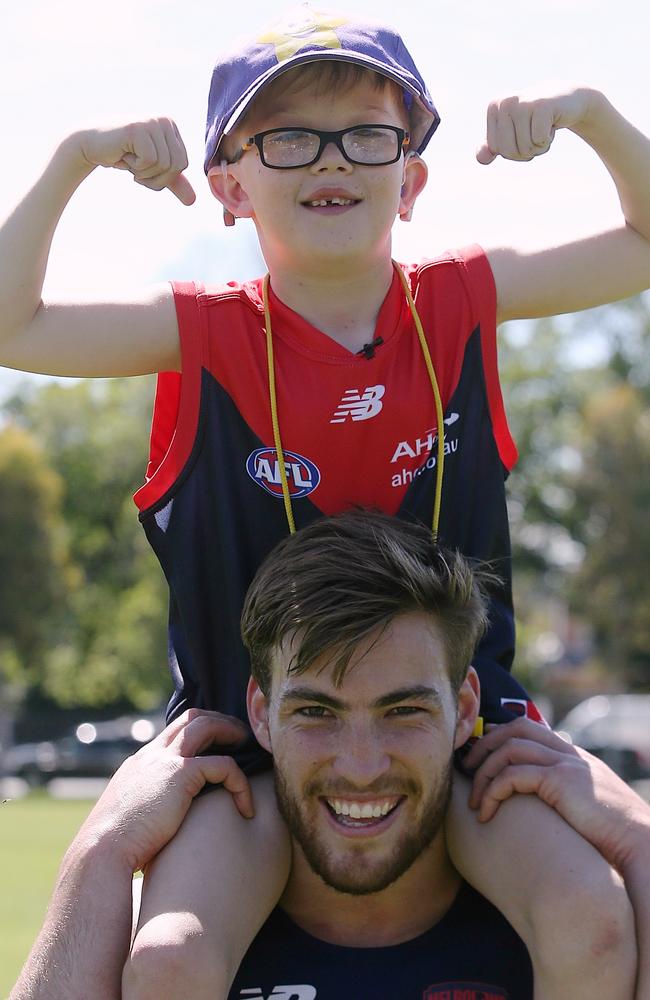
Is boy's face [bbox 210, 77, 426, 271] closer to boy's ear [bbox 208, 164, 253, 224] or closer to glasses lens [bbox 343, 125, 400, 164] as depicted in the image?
glasses lens [bbox 343, 125, 400, 164]

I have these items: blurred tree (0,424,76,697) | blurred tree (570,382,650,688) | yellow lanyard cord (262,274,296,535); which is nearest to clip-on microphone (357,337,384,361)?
yellow lanyard cord (262,274,296,535)

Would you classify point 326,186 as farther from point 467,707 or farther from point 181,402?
point 467,707

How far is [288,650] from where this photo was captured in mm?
3613

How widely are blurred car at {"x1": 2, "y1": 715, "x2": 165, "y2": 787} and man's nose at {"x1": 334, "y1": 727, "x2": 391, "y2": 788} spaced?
2893 centimetres

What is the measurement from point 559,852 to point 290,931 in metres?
0.84

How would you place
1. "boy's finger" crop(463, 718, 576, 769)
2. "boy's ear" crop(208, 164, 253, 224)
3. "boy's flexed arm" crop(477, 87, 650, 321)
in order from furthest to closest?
"boy's ear" crop(208, 164, 253, 224), "boy's finger" crop(463, 718, 576, 769), "boy's flexed arm" crop(477, 87, 650, 321)

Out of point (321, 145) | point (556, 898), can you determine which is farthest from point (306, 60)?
point (556, 898)

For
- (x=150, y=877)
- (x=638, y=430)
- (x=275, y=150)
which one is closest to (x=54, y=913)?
(x=150, y=877)

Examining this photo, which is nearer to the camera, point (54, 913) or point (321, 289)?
point (54, 913)

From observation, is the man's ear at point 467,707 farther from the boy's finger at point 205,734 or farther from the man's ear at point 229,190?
the man's ear at point 229,190

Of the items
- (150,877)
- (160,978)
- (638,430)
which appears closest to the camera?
(160,978)

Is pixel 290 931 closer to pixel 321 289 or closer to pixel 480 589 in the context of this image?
pixel 480 589

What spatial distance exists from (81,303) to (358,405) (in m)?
0.79

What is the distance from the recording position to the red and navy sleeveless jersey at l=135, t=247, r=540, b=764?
12.5ft
